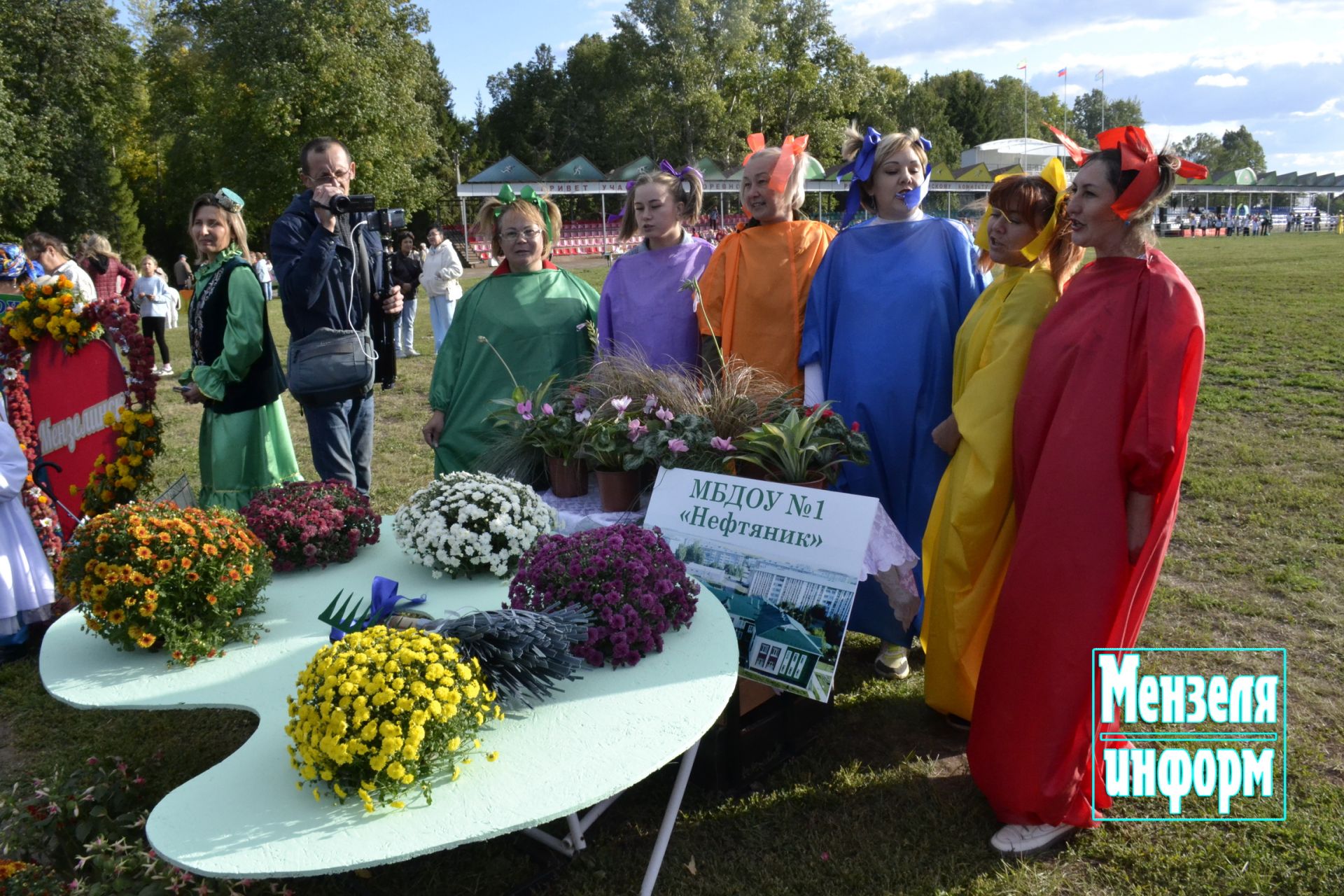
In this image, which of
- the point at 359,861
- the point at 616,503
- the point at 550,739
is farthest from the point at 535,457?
the point at 359,861

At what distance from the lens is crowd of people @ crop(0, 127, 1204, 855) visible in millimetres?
2502

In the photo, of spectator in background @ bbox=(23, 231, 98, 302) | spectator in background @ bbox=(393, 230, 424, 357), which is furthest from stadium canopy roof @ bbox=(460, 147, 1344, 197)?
spectator in background @ bbox=(23, 231, 98, 302)

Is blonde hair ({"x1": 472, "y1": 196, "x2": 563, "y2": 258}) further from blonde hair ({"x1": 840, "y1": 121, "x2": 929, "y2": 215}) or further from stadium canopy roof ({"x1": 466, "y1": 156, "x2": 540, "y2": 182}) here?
stadium canopy roof ({"x1": 466, "y1": 156, "x2": 540, "y2": 182})

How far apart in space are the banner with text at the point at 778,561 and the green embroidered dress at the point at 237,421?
2.07m

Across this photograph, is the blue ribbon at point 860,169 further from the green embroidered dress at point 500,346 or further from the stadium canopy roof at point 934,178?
the stadium canopy roof at point 934,178

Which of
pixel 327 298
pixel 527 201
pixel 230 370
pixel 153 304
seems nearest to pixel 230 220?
pixel 327 298

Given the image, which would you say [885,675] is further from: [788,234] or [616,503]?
[788,234]

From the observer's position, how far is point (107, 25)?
98.9ft

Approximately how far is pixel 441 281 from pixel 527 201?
8.09 m

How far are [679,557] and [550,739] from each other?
1039 millimetres

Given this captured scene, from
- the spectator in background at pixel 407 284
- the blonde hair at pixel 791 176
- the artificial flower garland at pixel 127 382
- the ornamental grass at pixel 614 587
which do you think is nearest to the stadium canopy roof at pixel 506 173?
the spectator in background at pixel 407 284

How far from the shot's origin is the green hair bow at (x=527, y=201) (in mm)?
3943

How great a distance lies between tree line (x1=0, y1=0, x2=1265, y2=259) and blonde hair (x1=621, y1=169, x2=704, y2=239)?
19.2 m

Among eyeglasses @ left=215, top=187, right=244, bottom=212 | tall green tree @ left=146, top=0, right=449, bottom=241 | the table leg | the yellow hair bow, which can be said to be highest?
tall green tree @ left=146, top=0, right=449, bottom=241
